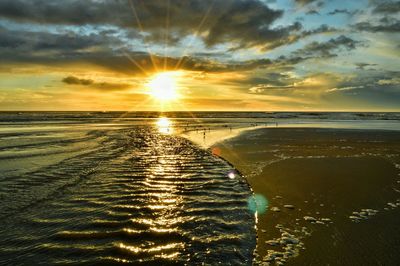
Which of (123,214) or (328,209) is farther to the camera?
(328,209)

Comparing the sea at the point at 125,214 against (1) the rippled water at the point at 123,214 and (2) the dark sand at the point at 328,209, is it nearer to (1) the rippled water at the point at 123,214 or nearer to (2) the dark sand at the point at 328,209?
(1) the rippled water at the point at 123,214

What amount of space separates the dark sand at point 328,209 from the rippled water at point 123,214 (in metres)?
0.87

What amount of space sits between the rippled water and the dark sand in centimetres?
87

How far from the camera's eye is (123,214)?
10.6 m

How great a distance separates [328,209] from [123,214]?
6.63m

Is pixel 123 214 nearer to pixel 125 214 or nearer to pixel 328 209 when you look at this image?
pixel 125 214

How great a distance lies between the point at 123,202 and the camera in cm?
1196

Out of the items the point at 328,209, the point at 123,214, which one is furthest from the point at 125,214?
the point at 328,209

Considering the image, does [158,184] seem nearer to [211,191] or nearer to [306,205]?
[211,191]

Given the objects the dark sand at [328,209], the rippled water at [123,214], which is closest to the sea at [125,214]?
the rippled water at [123,214]

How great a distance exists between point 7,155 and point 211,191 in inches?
645

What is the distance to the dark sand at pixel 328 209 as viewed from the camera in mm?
7911

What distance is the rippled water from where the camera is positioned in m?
7.82

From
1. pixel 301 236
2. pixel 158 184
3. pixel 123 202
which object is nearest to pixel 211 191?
pixel 158 184
